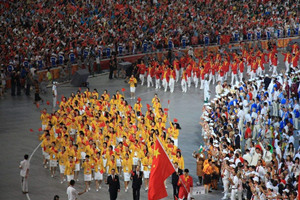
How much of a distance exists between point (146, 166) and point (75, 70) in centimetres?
1757

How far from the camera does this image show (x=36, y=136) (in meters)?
27.9

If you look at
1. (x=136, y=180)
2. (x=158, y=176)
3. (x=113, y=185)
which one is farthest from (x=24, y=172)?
(x=158, y=176)

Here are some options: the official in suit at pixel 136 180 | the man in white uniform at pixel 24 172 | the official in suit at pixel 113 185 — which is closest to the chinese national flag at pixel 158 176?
the official in suit at pixel 113 185

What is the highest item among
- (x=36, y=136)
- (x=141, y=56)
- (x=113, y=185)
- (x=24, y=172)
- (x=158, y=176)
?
(x=141, y=56)

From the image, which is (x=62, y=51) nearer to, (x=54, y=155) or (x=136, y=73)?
(x=136, y=73)

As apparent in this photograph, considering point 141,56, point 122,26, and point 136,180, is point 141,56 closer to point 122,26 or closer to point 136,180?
point 122,26

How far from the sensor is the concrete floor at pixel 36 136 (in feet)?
71.3

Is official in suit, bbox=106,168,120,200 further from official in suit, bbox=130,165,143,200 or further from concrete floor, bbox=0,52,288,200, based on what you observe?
concrete floor, bbox=0,52,288,200

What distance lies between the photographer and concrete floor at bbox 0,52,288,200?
2173 cm

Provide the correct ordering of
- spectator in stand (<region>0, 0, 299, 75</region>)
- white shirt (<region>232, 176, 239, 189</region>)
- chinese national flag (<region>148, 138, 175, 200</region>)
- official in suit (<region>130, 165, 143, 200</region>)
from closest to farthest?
chinese national flag (<region>148, 138, 175, 200</region>)
white shirt (<region>232, 176, 239, 189</region>)
official in suit (<region>130, 165, 143, 200</region>)
spectator in stand (<region>0, 0, 299, 75</region>)

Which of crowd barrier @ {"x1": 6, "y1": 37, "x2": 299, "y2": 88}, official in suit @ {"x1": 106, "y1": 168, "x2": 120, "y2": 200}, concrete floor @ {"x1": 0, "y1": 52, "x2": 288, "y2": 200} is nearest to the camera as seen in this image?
official in suit @ {"x1": 106, "y1": 168, "x2": 120, "y2": 200}

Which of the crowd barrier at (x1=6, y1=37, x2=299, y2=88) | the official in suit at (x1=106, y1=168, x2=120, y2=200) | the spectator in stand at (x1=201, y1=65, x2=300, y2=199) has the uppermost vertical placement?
the crowd barrier at (x1=6, y1=37, x2=299, y2=88)

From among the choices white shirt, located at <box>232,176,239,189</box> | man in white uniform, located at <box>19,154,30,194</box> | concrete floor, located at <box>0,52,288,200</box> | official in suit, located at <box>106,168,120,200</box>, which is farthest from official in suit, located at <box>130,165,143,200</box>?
man in white uniform, located at <box>19,154,30,194</box>

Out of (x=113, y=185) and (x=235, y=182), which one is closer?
(x=235, y=182)
